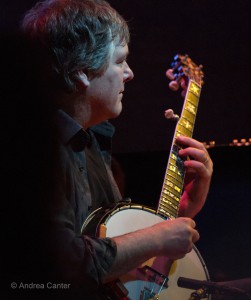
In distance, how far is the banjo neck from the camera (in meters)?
1.75

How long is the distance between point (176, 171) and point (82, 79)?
46 cm

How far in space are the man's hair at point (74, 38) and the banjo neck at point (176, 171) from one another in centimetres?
39

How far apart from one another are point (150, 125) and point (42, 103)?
3.75 feet

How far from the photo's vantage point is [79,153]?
1.71m

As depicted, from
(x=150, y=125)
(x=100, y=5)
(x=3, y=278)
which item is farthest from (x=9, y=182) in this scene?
(x=150, y=125)

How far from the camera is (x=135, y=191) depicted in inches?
101

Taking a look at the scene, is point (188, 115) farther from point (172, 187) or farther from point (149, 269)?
point (149, 269)

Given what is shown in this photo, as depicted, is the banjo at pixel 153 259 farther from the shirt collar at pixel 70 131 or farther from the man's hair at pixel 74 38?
the man's hair at pixel 74 38

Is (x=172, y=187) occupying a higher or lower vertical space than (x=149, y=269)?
higher

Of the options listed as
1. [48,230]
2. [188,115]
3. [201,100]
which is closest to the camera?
[48,230]
